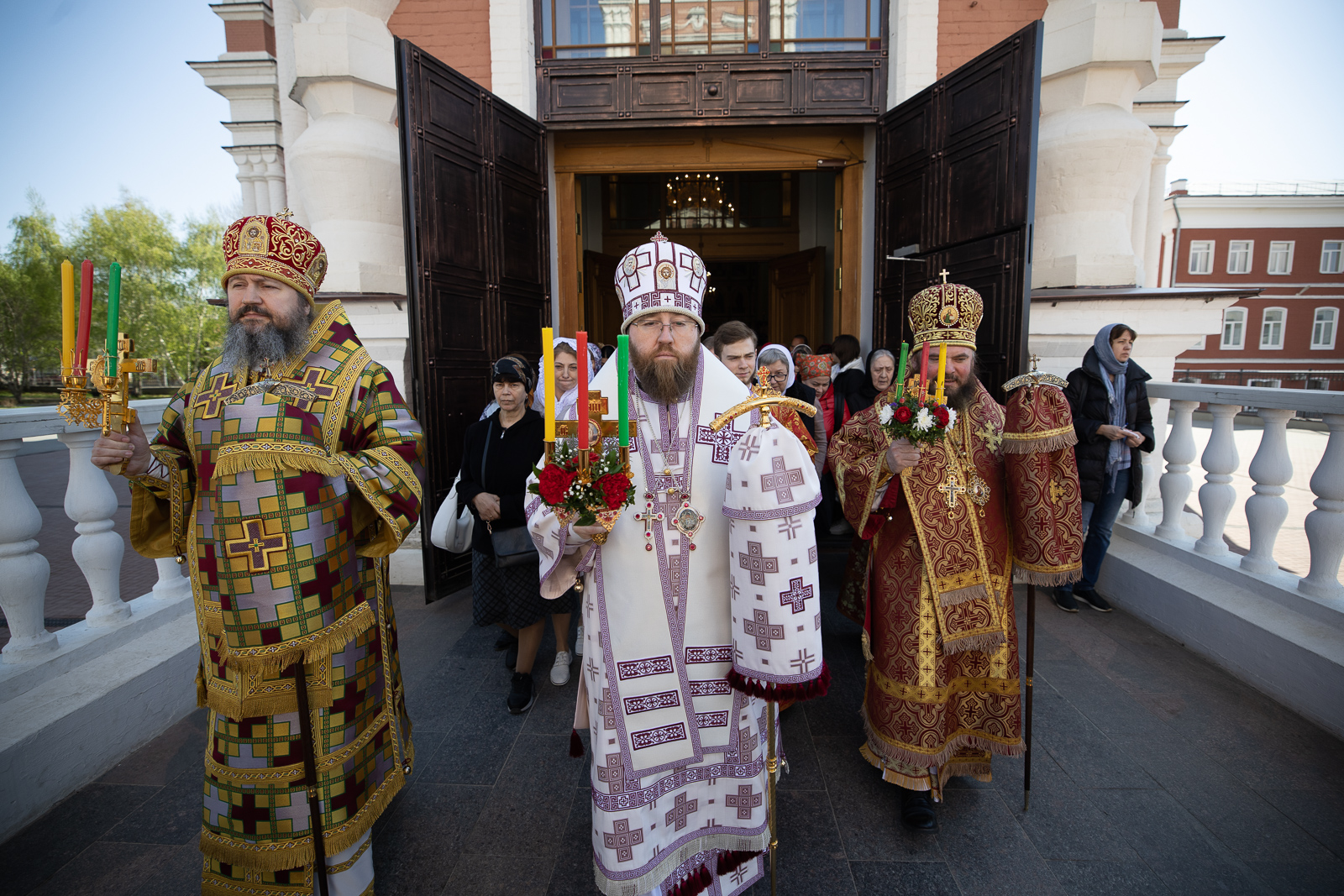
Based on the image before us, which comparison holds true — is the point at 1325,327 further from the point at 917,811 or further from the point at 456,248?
the point at 456,248

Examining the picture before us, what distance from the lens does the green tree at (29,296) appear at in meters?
27.9

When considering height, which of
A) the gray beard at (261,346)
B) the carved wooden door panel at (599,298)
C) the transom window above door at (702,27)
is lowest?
the gray beard at (261,346)

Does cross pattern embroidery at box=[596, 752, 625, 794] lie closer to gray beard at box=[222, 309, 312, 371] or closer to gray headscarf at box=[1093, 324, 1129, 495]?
gray beard at box=[222, 309, 312, 371]

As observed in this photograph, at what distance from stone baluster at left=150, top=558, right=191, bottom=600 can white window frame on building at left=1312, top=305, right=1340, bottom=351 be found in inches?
1799

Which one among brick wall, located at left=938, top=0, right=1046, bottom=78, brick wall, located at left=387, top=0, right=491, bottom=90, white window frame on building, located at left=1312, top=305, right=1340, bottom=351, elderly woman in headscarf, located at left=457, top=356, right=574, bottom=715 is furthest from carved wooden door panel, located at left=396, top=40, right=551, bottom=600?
white window frame on building, located at left=1312, top=305, right=1340, bottom=351

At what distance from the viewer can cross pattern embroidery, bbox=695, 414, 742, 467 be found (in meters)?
2.00

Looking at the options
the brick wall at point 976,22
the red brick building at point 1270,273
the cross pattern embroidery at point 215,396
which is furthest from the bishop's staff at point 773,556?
the red brick building at point 1270,273

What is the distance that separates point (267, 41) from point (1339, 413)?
1052 centimetres

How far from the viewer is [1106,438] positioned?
4516mm

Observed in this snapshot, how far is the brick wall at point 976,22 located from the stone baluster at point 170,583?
7871 mm

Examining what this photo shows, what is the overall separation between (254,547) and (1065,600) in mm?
5338

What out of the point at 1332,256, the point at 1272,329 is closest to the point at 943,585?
the point at 1272,329

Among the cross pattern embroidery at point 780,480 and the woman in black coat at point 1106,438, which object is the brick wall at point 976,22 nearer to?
the woman in black coat at point 1106,438

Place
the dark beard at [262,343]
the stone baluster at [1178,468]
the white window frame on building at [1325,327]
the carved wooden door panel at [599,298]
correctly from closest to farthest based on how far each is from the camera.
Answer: the dark beard at [262,343]
the stone baluster at [1178,468]
the carved wooden door panel at [599,298]
the white window frame on building at [1325,327]
